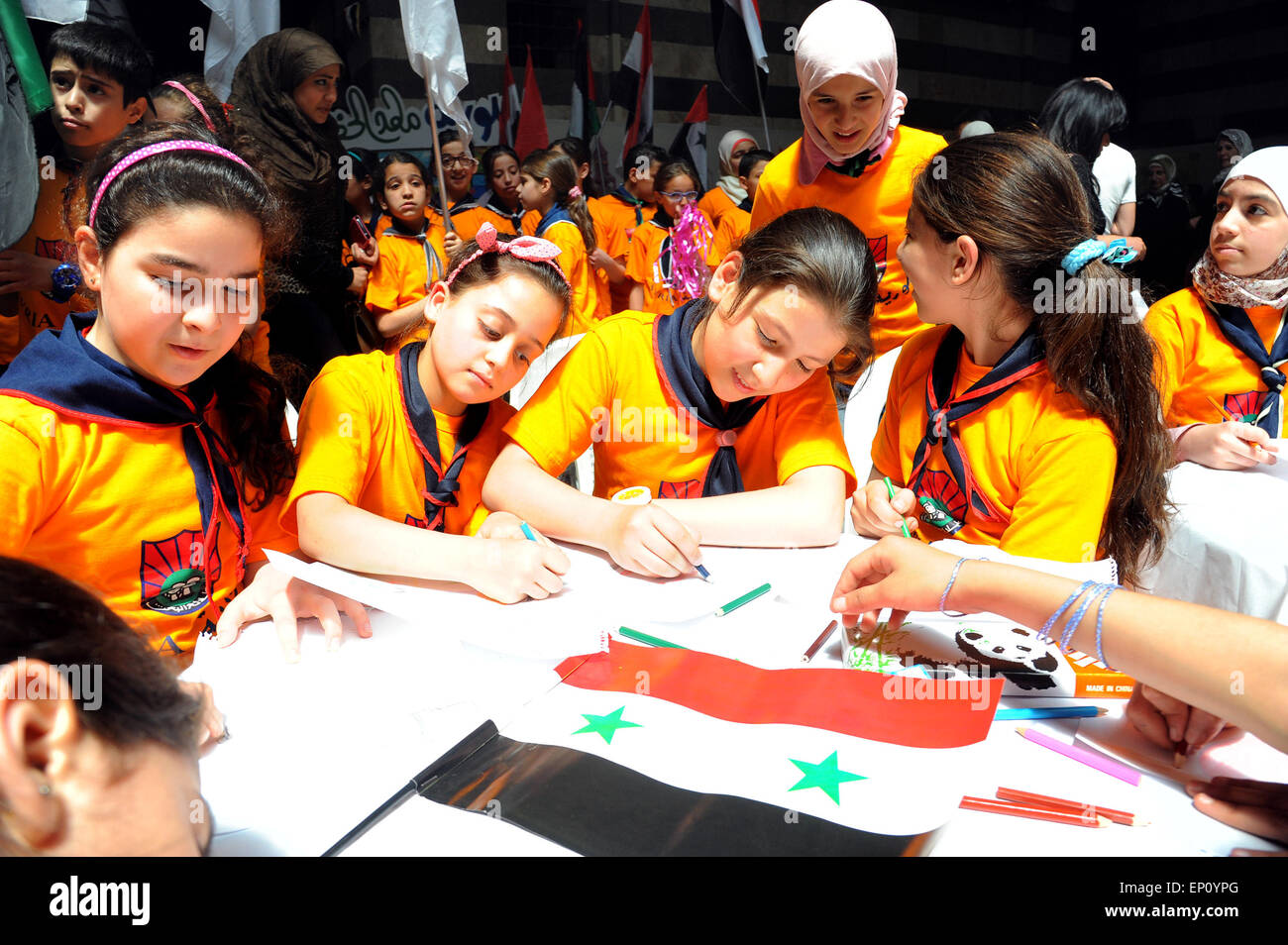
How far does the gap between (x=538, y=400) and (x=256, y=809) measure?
1031 millimetres

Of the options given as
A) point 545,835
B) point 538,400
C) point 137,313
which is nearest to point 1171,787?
point 545,835

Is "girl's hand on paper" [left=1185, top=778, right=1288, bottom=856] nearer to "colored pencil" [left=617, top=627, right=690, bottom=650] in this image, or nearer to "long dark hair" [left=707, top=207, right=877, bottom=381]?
"colored pencil" [left=617, top=627, right=690, bottom=650]

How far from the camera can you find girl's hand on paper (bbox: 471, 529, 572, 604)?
121 cm

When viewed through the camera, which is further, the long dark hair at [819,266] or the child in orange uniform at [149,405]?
the long dark hair at [819,266]

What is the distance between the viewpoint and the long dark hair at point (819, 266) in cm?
157

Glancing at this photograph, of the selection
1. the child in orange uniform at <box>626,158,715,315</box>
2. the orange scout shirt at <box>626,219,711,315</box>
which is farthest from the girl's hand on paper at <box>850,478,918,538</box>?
the orange scout shirt at <box>626,219,711,315</box>

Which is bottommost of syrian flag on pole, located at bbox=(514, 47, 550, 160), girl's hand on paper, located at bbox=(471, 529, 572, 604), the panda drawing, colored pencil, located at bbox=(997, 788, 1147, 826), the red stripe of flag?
colored pencil, located at bbox=(997, 788, 1147, 826)

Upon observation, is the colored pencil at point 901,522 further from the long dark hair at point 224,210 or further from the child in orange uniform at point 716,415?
the long dark hair at point 224,210

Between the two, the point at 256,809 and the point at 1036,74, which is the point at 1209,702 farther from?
the point at 1036,74

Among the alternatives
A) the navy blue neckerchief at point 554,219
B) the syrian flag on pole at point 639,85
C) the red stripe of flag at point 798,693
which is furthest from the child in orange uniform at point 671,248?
the red stripe of flag at point 798,693

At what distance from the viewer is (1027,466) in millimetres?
1552

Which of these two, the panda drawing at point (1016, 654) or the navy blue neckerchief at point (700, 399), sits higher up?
the navy blue neckerchief at point (700, 399)

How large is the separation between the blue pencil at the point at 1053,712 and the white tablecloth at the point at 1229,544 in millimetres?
699

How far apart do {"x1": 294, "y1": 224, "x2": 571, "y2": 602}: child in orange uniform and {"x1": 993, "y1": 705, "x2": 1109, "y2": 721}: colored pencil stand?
26.0 inches
